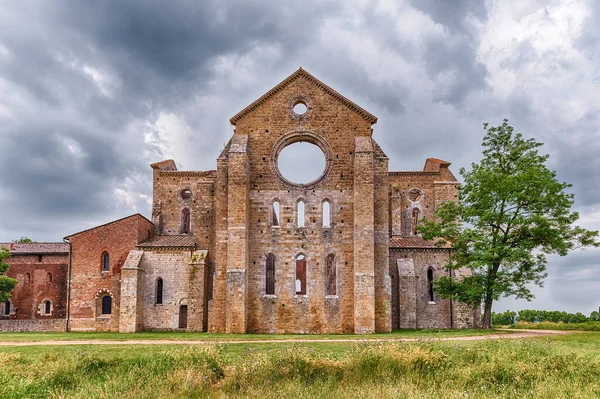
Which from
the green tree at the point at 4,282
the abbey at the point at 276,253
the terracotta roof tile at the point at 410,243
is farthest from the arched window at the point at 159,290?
the terracotta roof tile at the point at 410,243

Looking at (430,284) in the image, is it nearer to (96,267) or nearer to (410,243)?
(410,243)

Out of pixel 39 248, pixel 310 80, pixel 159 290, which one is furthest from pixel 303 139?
pixel 39 248

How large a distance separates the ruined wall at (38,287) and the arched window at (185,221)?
8.68m

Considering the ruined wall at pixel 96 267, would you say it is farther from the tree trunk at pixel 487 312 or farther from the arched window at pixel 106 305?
the tree trunk at pixel 487 312

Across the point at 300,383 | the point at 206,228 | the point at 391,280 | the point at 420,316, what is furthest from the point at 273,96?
the point at 300,383

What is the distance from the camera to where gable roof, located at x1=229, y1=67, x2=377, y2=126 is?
2861 centimetres

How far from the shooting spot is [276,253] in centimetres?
2758

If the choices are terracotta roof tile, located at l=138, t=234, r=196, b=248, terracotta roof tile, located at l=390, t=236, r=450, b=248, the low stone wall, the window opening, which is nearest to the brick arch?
terracotta roof tile, located at l=390, t=236, r=450, b=248

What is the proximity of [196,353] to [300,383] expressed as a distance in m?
3.40

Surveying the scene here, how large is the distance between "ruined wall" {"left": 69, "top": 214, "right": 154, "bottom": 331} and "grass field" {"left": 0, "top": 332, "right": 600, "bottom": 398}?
1715 centimetres

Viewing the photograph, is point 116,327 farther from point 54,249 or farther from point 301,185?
point 301,185

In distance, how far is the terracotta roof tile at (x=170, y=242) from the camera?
29.9 metres

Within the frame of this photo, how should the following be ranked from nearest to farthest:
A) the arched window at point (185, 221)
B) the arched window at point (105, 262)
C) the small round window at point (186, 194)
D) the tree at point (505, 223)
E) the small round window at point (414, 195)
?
the tree at point (505, 223)
the arched window at point (105, 262)
the small round window at point (414, 195)
the arched window at point (185, 221)
the small round window at point (186, 194)

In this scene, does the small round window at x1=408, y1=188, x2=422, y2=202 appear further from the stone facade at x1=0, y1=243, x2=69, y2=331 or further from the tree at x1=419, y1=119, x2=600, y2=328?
the stone facade at x1=0, y1=243, x2=69, y2=331
